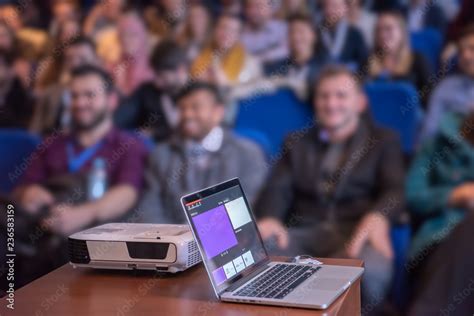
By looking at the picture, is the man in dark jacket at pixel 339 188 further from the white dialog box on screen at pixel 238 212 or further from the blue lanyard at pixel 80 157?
the white dialog box on screen at pixel 238 212

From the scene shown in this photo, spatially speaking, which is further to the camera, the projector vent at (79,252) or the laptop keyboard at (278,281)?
the projector vent at (79,252)

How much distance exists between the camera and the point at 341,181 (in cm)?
325

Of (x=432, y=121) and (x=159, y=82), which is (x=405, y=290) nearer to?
(x=432, y=121)

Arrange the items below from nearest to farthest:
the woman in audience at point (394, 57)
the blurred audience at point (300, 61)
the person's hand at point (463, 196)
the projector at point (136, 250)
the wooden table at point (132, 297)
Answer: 1. the wooden table at point (132, 297)
2. the projector at point (136, 250)
3. the person's hand at point (463, 196)
4. the woman in audience at point (394, 57)
5. the blurred audience at point (300, 61)

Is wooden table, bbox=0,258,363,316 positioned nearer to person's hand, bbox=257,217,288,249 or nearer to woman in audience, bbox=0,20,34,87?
person's hand, bbox=257,217,288,249

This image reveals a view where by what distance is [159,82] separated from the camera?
350 cm

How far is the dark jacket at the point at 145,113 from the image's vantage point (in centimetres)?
348

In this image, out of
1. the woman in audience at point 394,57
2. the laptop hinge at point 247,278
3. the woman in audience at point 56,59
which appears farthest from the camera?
the woman in audience at point 56,59

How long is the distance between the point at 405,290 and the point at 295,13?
1.40 m

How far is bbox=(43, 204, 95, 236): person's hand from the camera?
11.6 feet

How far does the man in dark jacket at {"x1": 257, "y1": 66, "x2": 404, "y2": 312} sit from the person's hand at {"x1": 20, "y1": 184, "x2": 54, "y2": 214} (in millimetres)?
1134

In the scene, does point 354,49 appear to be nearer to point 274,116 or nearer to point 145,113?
point 274,116

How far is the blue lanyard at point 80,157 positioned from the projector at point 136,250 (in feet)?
6.13

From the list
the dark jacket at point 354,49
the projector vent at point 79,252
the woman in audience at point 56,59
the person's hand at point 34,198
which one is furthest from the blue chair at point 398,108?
the projector vent at point 79,252
